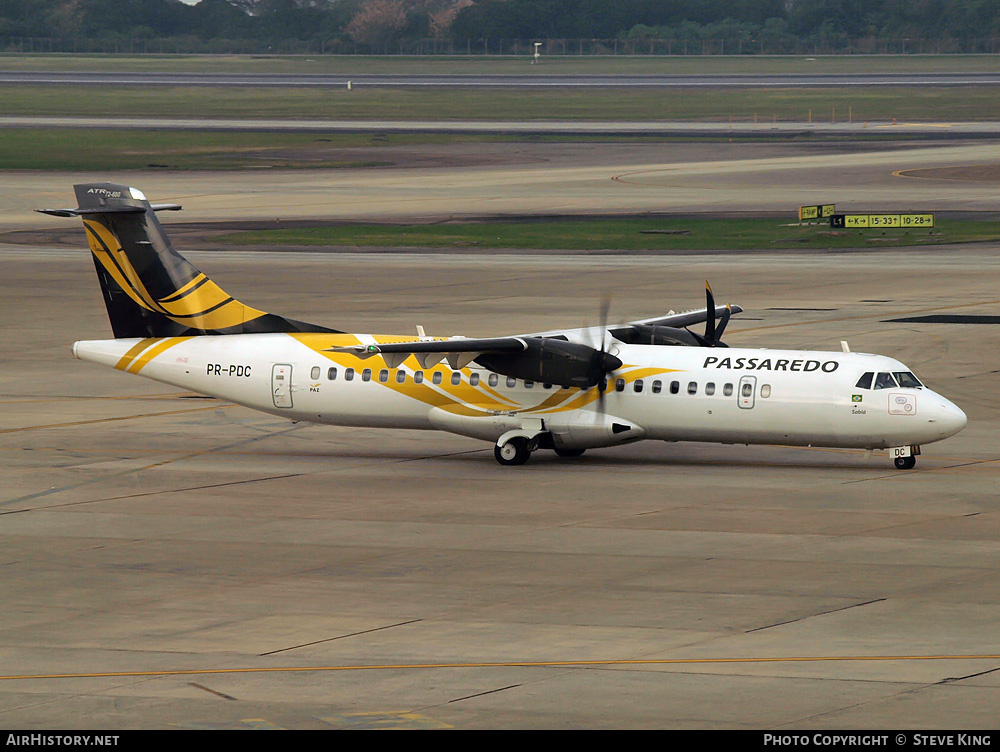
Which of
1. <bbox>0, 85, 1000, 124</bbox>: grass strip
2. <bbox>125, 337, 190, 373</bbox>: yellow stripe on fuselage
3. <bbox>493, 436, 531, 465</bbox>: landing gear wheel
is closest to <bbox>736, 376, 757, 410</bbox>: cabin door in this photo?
<bbox>493, 436, 531, 465</bbox>: landing gear wheel

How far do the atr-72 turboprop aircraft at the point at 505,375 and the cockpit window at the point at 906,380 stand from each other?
0.05 metres

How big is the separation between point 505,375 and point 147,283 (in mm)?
8924

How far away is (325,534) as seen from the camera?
2680cm

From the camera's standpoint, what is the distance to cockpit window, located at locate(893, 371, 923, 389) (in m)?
31.6

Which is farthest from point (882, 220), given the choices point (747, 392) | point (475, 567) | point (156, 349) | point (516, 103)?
point (516, 103)

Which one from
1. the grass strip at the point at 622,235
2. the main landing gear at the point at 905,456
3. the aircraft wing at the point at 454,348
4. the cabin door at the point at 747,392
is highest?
the aircraft wing at the point at 454,348

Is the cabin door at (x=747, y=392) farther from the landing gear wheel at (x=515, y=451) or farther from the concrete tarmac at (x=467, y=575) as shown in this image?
the landing gear wheel at (x=515, y=451)

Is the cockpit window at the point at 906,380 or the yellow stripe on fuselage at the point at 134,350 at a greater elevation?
the cockpit window at the point at 906,380

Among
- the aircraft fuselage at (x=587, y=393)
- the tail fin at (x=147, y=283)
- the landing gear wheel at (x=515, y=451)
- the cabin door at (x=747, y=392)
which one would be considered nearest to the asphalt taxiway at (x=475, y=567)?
the landing gear wheel at (x=515, y=451)

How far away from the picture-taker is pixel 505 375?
33.5m

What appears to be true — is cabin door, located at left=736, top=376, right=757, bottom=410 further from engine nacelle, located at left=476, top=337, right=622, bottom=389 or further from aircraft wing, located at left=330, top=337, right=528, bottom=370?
aircraft wing, located at left=330, top=337, right=528, bottom=370

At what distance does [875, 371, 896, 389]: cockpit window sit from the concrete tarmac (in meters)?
1.86

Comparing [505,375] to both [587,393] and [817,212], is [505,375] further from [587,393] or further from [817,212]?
[817,212]

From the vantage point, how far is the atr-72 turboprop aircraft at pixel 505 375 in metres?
31.7
